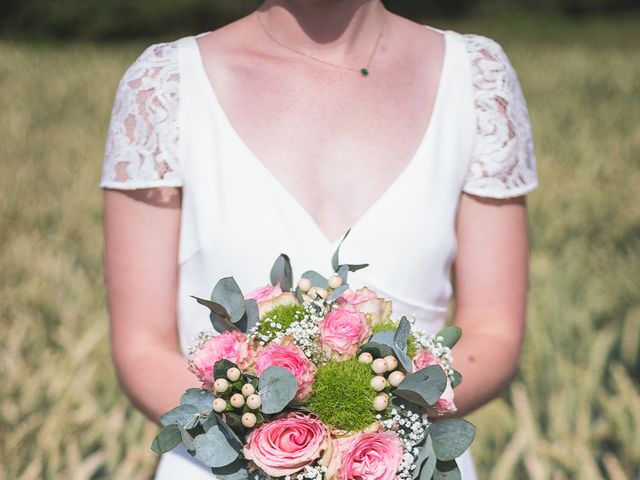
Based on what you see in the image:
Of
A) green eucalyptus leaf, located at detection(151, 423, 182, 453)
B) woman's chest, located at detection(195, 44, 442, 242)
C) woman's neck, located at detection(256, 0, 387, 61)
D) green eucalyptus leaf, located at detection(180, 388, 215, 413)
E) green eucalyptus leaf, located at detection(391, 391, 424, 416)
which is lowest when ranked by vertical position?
green eucalyptus leaf, located at detection(151, 423, 182, 453)

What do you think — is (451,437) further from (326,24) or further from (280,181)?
(326,24)

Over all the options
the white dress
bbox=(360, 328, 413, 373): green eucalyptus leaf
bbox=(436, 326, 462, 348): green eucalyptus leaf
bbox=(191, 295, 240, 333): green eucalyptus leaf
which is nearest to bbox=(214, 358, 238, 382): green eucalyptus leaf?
bbox=(191, 295, 240, 333): green eucalyptus leaf

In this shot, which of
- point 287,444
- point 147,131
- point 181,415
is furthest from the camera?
point 147,131

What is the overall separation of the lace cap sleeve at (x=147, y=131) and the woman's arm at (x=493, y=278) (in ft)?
2.24

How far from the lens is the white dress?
1921mm

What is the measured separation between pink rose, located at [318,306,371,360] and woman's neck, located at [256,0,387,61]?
82cm

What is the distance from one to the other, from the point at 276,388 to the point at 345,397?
12 centimetres

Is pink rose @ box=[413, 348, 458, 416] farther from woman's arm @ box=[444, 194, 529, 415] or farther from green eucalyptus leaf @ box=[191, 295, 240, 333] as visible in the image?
woman's arm @ box=[444, 194, 529, 415]

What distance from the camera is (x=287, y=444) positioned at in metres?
1.30

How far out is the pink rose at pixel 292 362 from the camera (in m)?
1.32

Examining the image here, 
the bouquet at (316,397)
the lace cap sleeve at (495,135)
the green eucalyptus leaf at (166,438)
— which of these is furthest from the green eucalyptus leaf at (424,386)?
the lace cap sleeve at (495,135)

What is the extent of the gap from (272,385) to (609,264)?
Answer: 13.2 feet

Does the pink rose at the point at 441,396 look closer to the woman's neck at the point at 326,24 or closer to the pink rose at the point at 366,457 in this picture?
the pink rose at the point at 366,457

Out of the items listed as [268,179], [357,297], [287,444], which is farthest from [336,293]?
[268,179]
